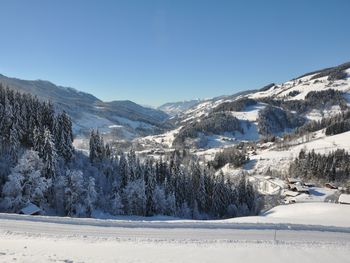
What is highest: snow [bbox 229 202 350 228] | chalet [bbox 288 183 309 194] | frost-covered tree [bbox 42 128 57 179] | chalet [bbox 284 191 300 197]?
frost-covered tree [bbox 42 128 57 179]

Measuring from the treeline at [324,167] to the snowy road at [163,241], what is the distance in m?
122

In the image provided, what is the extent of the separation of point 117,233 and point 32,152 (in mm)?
43930

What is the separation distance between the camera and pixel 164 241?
3244cm

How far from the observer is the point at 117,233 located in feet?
111

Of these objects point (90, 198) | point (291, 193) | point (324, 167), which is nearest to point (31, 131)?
point (90, 198)

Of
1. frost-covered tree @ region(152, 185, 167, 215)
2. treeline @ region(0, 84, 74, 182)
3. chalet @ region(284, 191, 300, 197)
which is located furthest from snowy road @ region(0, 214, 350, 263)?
chalet @ region(284, 191, 300, 197)

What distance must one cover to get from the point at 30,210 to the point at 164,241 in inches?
→ 1472

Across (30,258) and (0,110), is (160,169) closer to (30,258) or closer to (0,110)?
(0,110)

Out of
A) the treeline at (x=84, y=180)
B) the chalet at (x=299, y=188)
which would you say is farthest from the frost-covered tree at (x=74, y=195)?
the chalet at (x=299, y=188)

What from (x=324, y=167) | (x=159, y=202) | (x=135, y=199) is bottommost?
(x=159, y=202)

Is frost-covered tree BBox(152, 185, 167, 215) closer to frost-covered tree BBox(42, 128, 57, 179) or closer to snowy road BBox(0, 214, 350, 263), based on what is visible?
frost-covered tree BBox(42, 128, 57, 179)

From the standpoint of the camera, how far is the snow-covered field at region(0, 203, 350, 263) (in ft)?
88.0

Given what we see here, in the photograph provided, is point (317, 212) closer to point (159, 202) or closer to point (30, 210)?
point (159, 202)

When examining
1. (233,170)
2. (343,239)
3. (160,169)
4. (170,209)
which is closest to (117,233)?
(343,239)
